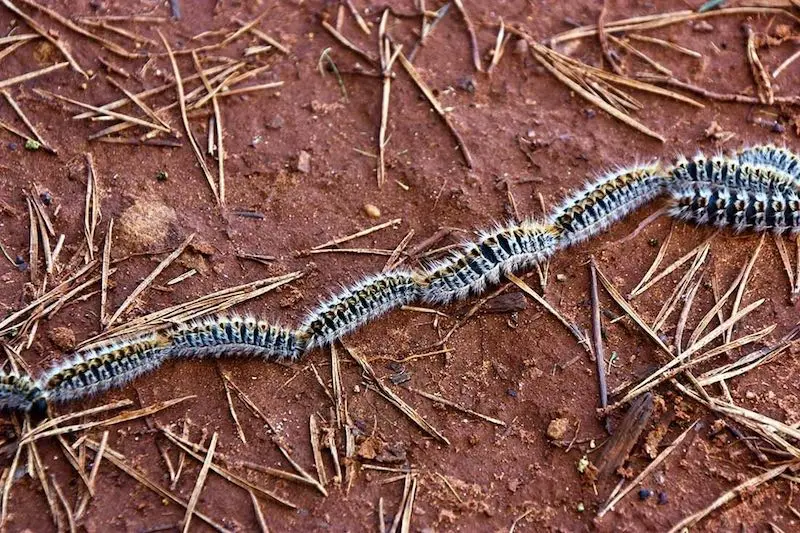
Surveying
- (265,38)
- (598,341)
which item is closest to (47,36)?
(265,38)

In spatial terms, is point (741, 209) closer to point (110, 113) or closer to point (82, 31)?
point (110, 113)

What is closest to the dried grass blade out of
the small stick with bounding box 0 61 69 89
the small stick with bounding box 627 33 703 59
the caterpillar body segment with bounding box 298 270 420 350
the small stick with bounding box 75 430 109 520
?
the caterpillar body segment with bounding box 298 270 420 350

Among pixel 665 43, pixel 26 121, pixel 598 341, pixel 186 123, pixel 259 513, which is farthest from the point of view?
pixel 665 43

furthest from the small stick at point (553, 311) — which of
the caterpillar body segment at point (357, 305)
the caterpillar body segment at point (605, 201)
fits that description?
the caterpillar body segment at point (357, 305)

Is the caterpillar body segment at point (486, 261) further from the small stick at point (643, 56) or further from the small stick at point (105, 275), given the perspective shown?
the small stick at point (105, 275)

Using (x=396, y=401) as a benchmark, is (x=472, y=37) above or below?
above

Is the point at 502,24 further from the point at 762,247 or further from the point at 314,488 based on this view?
the point at 314,488
